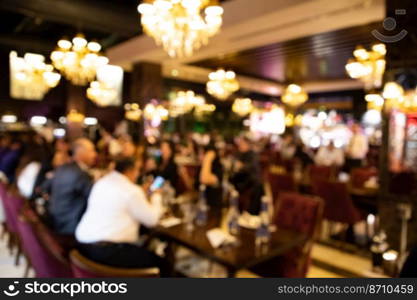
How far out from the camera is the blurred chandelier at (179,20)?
293 centimetres

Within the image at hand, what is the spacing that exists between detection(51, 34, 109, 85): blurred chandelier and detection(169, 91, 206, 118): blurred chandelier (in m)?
7.22

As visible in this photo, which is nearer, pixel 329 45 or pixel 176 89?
pixel 329 45

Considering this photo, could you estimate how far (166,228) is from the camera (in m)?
2.31

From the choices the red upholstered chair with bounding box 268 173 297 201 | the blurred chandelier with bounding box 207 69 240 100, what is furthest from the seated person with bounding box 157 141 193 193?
the red upholstered chair with bounding box 268 173 297 201

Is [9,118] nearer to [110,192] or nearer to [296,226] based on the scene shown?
[110,192]

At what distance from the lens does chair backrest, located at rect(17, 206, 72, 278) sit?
1.56m

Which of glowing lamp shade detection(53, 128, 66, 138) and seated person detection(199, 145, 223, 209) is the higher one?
glowing lamp shade detection(53, 128, 66, 138)

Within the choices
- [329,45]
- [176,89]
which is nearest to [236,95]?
[176,89]

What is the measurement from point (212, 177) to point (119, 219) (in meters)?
1.92

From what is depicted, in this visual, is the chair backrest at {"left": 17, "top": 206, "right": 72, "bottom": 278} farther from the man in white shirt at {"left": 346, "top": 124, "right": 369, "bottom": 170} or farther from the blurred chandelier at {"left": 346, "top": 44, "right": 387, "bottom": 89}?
the man in white shirt at {"left": 346, "top": 124, "right": 369, "bottom": 170}

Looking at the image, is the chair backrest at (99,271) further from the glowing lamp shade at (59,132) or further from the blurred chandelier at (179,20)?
the glowing lamp shade at (59,132)

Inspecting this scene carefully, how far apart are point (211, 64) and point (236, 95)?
2.90 metres

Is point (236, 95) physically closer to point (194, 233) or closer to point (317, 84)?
point (317, 84)

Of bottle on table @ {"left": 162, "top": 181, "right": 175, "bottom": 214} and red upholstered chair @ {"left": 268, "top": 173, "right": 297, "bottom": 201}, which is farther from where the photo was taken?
red upholstered chair @ {"left": 268, "top": 173, "right": 297, "bottom": 201}
